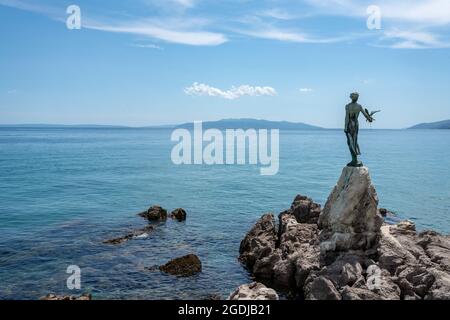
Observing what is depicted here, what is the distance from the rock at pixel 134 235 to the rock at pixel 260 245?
10.1 metres

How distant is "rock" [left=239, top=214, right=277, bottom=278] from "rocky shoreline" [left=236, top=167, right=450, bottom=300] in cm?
7

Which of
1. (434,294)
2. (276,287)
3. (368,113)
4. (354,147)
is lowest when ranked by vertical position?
(276,287)

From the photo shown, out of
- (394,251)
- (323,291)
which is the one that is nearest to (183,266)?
(323,291)

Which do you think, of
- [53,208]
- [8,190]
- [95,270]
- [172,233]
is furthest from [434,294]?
[8,190]

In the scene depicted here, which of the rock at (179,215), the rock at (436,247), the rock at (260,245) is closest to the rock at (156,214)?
the rock at (179,215)

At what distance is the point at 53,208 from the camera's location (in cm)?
5384

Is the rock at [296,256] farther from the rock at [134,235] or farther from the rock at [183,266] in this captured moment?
the rock at [134,235]

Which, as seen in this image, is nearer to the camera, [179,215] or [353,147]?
[353,147]

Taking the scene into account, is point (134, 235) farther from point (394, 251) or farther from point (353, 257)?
point (394, 251)

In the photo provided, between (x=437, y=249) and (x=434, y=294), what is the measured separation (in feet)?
26.8

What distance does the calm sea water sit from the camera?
30312mm

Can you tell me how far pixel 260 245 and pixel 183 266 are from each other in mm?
5904

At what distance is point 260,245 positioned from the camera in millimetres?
33531
